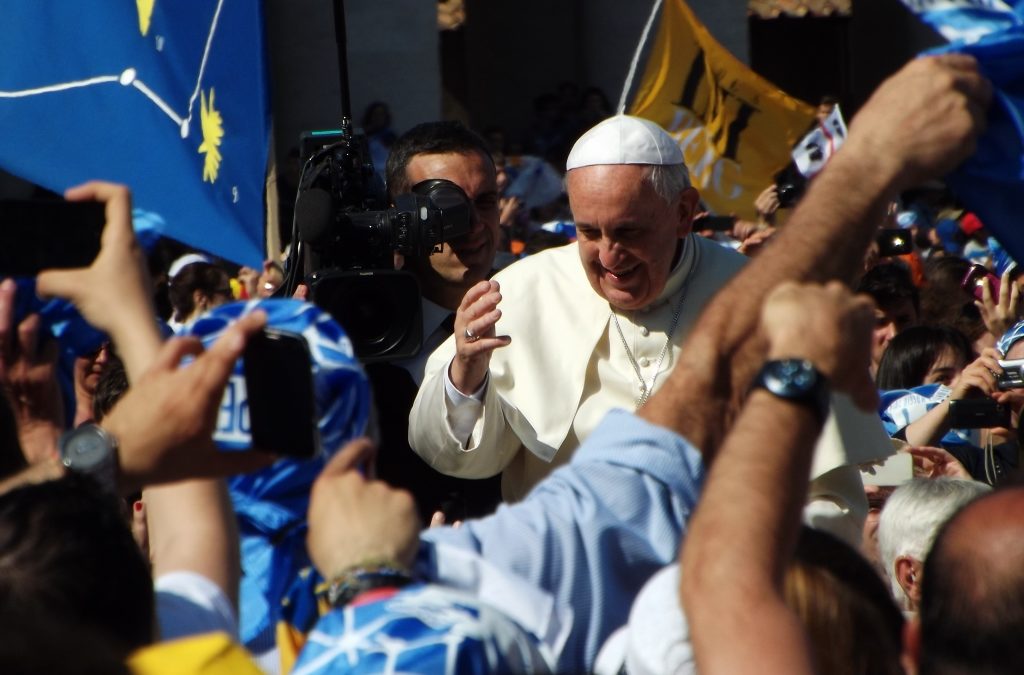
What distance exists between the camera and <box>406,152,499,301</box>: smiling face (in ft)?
13.3

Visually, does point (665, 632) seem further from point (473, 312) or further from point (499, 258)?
point (499, 258)

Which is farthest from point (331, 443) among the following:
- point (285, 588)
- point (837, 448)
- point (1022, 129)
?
point (837, 448)

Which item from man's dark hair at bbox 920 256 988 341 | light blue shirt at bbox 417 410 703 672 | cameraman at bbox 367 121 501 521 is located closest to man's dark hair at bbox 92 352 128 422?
cameraman at bbox 367 121 501 521

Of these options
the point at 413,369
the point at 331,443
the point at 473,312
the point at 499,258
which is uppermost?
the point at 331,443

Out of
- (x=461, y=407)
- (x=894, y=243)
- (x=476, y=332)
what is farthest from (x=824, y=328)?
(x=894, y=243)

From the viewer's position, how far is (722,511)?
5.38ft

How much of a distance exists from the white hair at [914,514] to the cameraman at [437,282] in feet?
3.07

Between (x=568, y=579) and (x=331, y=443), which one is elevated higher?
Answer: (x=331, y=443)

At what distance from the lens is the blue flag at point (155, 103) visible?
147 inches

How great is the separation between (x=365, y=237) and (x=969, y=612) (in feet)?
7.47

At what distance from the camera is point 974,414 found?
4016mm

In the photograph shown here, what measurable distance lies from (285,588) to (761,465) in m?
0.71

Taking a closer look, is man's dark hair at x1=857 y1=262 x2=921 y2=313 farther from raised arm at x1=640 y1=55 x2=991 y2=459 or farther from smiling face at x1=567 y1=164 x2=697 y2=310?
raised arm at x1=640 y1=55 x2=991 y2=459

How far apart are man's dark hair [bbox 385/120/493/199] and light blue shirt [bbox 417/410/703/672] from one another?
223cm
